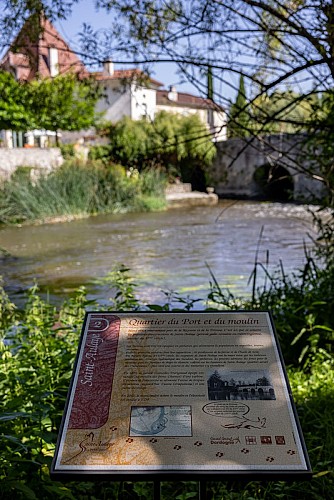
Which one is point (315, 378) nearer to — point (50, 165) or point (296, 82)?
point (296, 82)

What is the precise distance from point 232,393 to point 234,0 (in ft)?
9.69

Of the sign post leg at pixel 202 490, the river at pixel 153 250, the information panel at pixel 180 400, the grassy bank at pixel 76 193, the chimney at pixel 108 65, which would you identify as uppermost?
the chimney at pixel 108 65

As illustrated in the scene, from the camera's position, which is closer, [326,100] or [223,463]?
[223,463]

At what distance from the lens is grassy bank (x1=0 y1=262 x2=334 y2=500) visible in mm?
2430

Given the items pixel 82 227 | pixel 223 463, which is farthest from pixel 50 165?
pixel 223 463

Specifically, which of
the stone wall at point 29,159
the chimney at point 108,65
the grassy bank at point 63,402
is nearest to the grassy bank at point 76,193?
the stone wall at point 29,159

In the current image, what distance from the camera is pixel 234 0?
4074 millimetres

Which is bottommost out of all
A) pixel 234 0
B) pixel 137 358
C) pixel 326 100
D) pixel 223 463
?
pixel 223 463

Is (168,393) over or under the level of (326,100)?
under

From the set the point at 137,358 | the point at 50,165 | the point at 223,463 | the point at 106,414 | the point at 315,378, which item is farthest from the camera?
the point at 50,165

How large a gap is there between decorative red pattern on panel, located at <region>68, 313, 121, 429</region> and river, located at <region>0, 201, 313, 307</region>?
440cm

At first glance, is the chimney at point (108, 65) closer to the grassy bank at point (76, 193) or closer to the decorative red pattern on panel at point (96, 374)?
the decorative red pattern on panel at point (96, 374)

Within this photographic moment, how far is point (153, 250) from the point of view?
39.4 feet

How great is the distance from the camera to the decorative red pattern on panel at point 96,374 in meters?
1.74
